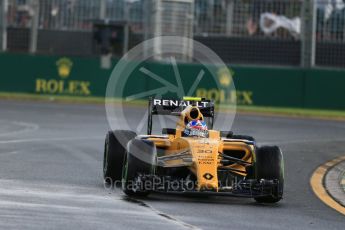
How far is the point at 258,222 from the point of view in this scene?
10023 mm

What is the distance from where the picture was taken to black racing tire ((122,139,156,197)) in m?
11.4

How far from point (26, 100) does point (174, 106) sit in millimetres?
18677

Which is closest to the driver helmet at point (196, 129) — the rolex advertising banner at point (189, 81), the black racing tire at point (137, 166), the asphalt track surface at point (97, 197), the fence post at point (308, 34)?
the black racing tire at point (137, 166)

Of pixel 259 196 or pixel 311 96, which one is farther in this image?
pixel 311 96

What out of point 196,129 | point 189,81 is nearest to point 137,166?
point 196,129

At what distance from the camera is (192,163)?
11.6 meters

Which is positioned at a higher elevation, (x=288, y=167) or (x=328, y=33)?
(x=328, y=33)

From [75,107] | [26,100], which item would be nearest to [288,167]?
[75,107]

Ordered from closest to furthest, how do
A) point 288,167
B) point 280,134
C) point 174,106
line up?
point 174,106, point 288,167, point 280,134

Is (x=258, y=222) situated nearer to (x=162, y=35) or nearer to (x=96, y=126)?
(x=96, y=126)

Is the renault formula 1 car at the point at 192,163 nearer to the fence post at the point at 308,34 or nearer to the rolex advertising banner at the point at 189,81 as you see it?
the rolex advertising banner at the point at 189,81

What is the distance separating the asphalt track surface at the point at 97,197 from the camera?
9687 mm

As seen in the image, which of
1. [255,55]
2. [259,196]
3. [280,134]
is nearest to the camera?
[259,196]

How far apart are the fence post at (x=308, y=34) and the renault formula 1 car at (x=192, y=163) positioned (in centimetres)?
1944
